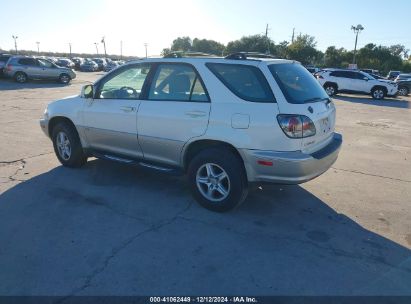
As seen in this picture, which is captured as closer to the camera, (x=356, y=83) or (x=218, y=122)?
(x=218, y=122)

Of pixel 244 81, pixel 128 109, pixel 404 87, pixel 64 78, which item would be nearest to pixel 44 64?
pixel 64 78

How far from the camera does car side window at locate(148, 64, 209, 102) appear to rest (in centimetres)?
445

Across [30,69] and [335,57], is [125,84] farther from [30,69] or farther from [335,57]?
[335,57]

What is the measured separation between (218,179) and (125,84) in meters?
1.96

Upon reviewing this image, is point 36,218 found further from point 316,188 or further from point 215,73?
point 316,188

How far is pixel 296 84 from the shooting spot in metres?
4.35

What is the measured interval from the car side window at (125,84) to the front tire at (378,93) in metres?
20.1

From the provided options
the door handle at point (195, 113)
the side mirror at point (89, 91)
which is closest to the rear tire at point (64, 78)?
the side mirror at point (89, 91)

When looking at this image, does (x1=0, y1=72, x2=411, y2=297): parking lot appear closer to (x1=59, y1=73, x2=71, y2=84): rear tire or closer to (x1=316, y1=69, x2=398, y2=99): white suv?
(x1=316, y1=69, x2=398, y2=99): white suv

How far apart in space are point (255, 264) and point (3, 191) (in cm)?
359

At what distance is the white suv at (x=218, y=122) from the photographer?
3.96m

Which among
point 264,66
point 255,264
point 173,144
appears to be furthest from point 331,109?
point 255,264

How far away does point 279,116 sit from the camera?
3.90m

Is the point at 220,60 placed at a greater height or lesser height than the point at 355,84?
greater
